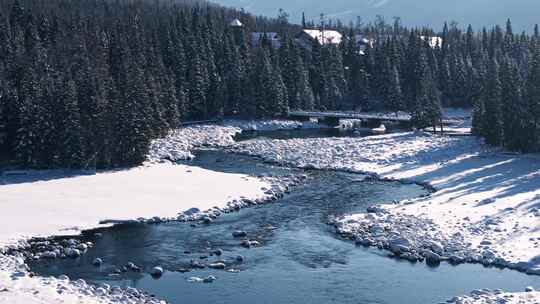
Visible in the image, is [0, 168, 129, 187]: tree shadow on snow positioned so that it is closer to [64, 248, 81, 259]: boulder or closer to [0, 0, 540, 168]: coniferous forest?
[0, 0, 540, 168]: coniferous forest

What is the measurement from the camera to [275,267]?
4072cm

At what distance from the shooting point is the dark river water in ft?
120

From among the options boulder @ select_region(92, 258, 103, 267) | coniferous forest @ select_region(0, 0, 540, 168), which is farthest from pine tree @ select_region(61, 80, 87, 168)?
boulder @ select_region(92, 258, 103, 267)

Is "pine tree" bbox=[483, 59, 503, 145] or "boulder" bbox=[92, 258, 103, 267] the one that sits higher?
"pine tree" bbox=[483, 59, 503, 145]

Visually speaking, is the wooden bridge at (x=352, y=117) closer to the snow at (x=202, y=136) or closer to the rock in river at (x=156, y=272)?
the snow at (x=202, y=136)

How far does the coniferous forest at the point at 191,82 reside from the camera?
68.9 m

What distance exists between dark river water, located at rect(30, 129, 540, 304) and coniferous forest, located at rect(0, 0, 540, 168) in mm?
23180

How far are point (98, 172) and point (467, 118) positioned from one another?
2720 inches

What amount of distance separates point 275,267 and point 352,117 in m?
70.0

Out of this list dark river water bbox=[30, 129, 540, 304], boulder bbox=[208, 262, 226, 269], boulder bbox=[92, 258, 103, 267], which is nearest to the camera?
dark river water bbox=[30, 129, 540, 304]

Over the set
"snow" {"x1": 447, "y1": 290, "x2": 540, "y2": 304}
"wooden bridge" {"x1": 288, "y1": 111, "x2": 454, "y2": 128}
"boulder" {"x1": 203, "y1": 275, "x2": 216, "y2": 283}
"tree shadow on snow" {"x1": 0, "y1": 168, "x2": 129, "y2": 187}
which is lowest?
"snow" {"x1": 447, "y1": 290, "x2": 540, "y2": 304}

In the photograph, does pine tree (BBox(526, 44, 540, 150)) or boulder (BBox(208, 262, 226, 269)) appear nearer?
boulder (BBox(208, 262, 226, 269))

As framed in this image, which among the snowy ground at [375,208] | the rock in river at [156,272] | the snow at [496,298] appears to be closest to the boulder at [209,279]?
the rock in river at [156,272]

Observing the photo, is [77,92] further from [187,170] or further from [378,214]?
[378,214]
